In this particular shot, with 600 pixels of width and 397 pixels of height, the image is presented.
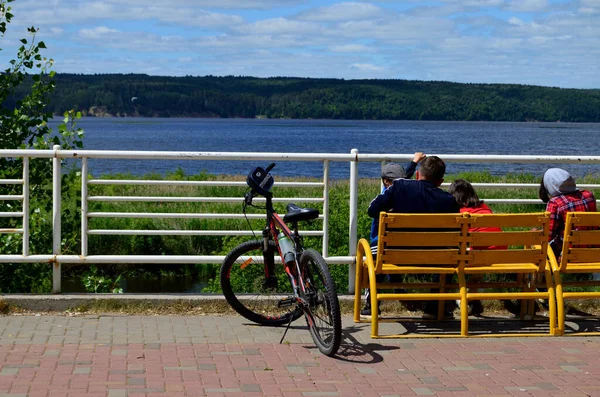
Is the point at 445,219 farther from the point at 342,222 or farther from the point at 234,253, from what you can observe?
the point at 342,222

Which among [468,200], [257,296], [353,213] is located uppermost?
[468,200]

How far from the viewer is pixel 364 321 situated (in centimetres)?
759

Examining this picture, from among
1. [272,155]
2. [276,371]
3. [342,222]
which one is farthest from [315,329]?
[342,222]

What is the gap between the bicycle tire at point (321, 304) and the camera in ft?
20.8

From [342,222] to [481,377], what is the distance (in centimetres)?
564

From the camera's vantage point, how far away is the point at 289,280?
7164 millimetres

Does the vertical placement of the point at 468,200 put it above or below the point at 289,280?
above

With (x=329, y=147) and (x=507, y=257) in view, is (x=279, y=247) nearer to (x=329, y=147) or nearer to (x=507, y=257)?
(x=507, y=257)

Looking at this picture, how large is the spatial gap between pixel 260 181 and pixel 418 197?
1247 mm

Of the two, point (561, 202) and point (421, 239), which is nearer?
point (421, 239)

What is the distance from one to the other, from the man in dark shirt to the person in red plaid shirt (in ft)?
3.08

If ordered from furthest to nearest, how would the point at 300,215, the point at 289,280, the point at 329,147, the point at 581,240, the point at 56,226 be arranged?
Answer: the point at 329,147, the point at 56,226, the point at 581,240, the point at 289,280, the point at 300,215

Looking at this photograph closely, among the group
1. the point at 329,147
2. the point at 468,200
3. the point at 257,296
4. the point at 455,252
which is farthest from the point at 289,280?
the point at 329,147

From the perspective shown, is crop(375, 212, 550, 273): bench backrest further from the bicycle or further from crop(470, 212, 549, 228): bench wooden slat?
the bicycle
